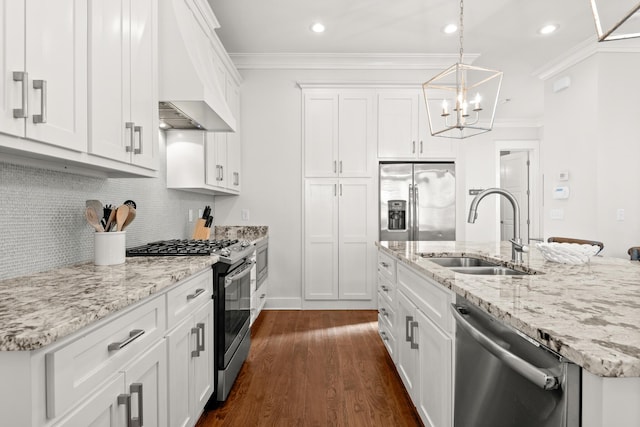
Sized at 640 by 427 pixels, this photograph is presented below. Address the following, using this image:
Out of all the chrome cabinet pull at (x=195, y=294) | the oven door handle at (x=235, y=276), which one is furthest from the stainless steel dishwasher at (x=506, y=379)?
the oven door handle at (x=235, y=276)

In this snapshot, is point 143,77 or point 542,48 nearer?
point 143,77

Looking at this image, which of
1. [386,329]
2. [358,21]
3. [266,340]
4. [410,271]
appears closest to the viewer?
[410,271]

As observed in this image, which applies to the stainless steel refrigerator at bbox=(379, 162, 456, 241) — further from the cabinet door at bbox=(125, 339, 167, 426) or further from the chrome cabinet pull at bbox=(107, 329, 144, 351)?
the chrome cabinet pull at bbox=(107, 329, 144, 351)

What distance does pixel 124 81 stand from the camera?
61.0 inches

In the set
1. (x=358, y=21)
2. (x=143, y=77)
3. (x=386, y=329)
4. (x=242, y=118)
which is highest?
(x=358, y=21)

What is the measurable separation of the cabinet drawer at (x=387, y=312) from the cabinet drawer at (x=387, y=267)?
0.20 metres

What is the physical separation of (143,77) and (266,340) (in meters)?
2.31

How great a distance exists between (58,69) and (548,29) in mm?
4186

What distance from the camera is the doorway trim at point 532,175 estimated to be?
6965mm

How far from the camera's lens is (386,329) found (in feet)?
8.77

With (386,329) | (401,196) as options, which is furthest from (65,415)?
(401,196)

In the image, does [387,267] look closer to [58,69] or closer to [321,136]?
[321,136]

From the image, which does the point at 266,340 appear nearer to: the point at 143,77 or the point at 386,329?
the point at 386,329

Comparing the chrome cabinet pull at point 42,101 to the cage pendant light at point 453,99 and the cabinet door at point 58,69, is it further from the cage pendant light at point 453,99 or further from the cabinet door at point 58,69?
the cage pendant light at point 453,99
